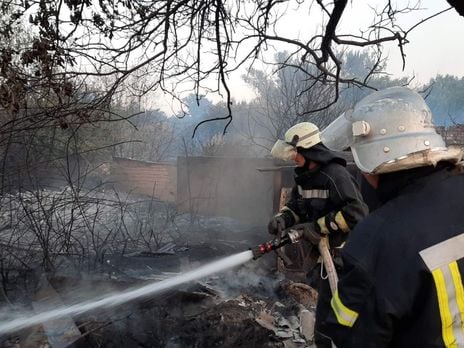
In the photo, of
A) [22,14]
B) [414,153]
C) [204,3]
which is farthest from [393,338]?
[204,3]

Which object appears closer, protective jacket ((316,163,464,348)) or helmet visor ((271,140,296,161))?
protective jacket ((316,163,464,348))

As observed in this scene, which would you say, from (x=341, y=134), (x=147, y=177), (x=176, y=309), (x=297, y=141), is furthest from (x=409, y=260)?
(x=147, y=177)

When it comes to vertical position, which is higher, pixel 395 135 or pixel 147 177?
pixel 395 135

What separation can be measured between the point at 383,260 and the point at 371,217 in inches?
6.9

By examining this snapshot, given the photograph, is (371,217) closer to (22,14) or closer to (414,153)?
(414,153)

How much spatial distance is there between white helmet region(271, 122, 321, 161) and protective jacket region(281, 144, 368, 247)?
0.08 meters

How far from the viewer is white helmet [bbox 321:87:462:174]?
5.24ft

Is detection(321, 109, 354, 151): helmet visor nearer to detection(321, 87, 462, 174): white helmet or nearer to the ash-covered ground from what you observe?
detection(321, 87, 462, 174): white helmet

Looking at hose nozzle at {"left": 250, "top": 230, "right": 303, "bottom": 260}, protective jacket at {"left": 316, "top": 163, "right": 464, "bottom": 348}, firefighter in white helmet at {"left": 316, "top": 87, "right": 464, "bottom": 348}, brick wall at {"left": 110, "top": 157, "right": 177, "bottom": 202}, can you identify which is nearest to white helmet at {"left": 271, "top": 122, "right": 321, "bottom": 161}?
hose nozzle at {"left": 250, "top": 230, "right": 303, "bottom": 260}

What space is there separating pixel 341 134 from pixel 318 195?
188 centimetres

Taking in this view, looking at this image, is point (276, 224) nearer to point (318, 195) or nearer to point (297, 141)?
point (318, 195)

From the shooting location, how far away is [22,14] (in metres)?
3.20

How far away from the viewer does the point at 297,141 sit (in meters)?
3.96

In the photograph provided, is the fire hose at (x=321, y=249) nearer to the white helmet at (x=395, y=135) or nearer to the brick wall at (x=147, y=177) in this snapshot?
the white helmet at (x=395, y=135)
